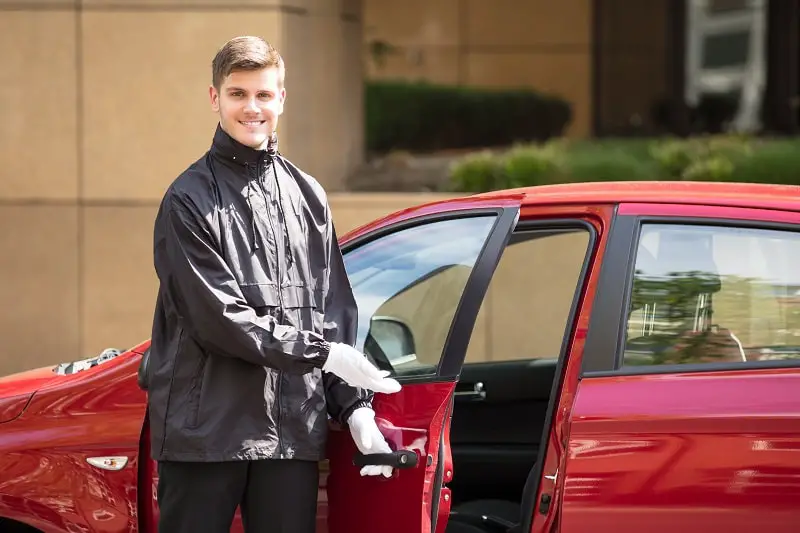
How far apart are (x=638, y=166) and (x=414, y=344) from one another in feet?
16.7

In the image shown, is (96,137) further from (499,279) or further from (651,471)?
(651,471)

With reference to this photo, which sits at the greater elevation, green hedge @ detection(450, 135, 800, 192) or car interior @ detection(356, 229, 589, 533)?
green hedge @ detection(450, 135, 800, 192)

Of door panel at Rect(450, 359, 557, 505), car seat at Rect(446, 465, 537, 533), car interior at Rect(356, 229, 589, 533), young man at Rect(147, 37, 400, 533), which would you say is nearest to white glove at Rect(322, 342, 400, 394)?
young man at Rect(147, 37, 400, 533)

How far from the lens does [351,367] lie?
3.41 meters

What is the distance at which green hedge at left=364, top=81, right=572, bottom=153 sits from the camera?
14031mm

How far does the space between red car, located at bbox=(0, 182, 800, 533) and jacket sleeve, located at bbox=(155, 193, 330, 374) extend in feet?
1.27

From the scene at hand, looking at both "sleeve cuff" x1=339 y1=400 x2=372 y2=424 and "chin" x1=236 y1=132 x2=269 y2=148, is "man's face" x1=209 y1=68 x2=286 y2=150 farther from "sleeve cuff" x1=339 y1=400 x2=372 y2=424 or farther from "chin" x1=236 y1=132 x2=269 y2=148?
"sleeve cuff" x1=339 y1=400 x2=372 y2=424

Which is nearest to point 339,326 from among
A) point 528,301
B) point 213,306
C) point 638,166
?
point 213,306

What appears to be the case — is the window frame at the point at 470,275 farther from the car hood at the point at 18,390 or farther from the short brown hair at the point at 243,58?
the car hood at the point at 18,390

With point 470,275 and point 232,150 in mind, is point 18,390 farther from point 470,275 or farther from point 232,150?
point 470,275

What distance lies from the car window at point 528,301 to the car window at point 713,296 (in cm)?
466

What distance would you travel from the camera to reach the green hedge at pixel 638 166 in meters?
8.67

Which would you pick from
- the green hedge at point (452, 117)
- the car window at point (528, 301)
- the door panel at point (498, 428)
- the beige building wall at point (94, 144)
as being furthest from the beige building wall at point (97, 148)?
the green hedge at point (452, 117)

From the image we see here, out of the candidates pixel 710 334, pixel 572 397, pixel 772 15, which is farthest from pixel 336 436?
pixel 772 15
